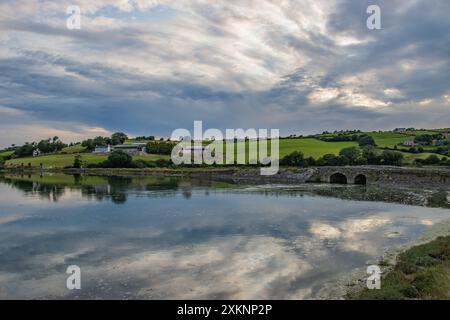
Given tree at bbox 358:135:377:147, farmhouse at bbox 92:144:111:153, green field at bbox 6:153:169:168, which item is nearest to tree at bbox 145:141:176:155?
green field at bbox 6:153:169:168

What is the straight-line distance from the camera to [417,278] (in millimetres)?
17141

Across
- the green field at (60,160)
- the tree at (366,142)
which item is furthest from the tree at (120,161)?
the tree at (366,142)

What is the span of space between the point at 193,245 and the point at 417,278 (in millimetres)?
13647

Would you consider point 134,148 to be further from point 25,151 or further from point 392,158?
point 392,158

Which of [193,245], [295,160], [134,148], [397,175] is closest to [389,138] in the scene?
[295,160]

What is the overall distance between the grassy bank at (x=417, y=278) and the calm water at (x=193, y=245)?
91.3 inches

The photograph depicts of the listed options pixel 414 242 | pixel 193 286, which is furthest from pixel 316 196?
pixel 193 286

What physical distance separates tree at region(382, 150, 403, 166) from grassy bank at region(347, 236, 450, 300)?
267 ft

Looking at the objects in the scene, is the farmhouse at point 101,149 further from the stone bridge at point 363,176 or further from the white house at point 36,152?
the stone bridge at point 363,176

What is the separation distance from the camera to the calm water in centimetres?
1827

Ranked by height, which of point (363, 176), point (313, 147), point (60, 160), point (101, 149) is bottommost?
point (363, 176)

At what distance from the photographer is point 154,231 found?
3155 cm

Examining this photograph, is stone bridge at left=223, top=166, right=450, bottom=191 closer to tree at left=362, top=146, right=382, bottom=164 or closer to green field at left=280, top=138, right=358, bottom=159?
tree at left=362, top=146, right=382, bottom=164
